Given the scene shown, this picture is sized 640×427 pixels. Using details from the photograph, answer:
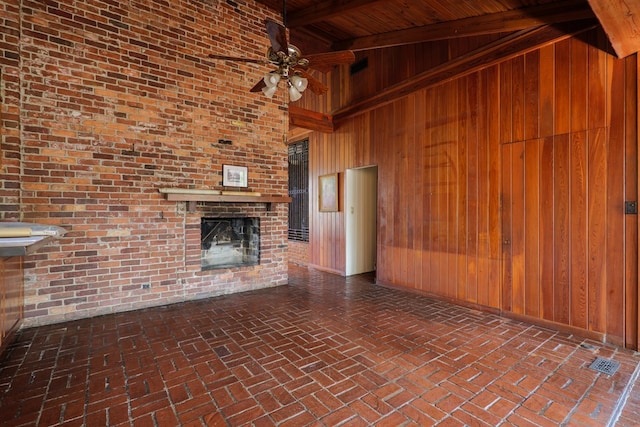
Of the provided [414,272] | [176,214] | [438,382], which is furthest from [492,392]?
[176,214]

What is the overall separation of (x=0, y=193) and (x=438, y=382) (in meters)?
4.21

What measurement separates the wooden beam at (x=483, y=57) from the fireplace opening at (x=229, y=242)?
287 cm

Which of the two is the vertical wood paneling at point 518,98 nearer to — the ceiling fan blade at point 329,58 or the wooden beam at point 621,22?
the wooden beam at point 621,22

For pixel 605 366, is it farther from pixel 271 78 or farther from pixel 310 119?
pixel 310 119

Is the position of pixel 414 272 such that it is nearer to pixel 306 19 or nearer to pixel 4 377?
pixel 306 19

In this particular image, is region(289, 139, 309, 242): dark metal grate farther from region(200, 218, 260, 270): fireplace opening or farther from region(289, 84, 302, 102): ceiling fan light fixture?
region(289, 84, 302, 102): ceiling fan light fixture

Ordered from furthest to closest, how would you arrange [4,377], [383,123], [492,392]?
1. [383,123]
2. [4,377]
3. [492,392]

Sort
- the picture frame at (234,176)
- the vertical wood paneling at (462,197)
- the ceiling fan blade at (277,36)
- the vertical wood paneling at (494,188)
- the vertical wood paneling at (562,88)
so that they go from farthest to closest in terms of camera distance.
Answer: the picture frame at (234,176) → the vertical wood paneling at (462,197) → the vertical wood paneling at (494,188) → the vertical wood paneling at (562,88) → the ceiling fan blade at (277,36)

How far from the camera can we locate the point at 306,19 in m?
4.39

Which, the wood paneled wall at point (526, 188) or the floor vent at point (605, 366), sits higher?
the wood paneled wall at point (526, 188)

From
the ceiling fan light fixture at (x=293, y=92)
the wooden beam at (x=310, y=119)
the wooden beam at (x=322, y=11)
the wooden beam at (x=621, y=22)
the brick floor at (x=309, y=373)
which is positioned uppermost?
the wooden beam at (x=322, y=11)

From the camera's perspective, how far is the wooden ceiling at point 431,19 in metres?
2.41

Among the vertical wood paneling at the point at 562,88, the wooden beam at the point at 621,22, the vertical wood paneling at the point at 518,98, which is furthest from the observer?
the vertical wood paneling at the point at 518,98

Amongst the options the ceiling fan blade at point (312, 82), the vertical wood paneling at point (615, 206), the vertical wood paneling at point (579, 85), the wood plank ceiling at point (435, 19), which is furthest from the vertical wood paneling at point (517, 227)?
the ceiling fan blade at point (312, 82)
